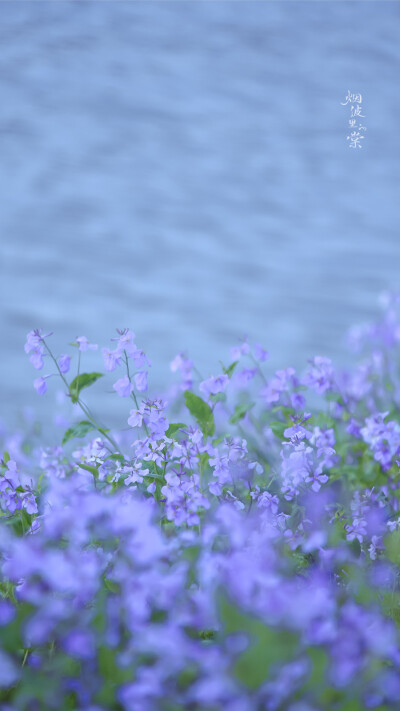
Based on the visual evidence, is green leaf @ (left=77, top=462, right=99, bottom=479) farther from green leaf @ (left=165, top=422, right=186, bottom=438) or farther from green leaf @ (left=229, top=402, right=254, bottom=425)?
green leaf @ (left=229, top=402, right=254, bottom=425)

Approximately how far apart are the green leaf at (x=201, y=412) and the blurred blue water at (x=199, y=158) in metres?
3.76

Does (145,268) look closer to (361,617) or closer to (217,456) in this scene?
(217,456)

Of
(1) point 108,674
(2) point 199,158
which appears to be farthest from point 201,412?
(2) point 199,158

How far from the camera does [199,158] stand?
629 centimetres

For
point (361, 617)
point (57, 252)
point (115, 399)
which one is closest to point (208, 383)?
point (361, 617)

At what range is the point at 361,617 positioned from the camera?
85 centimetres

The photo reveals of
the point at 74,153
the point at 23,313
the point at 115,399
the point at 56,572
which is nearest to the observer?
the point at 56,572

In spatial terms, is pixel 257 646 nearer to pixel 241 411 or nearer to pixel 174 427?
pixel 174 427

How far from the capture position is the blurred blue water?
545 cm

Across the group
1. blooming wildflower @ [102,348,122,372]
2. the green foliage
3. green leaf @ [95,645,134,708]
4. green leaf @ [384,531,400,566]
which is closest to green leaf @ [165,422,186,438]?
the green foliage

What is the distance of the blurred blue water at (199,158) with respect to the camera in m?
5.45

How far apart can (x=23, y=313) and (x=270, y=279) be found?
165 centimetres

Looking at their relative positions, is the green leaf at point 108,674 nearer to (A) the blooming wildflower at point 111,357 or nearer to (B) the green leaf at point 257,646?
(B) the green leaf at point 257,646

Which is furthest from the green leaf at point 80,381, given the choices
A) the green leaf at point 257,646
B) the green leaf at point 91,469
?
the green leaf at point 257,646
